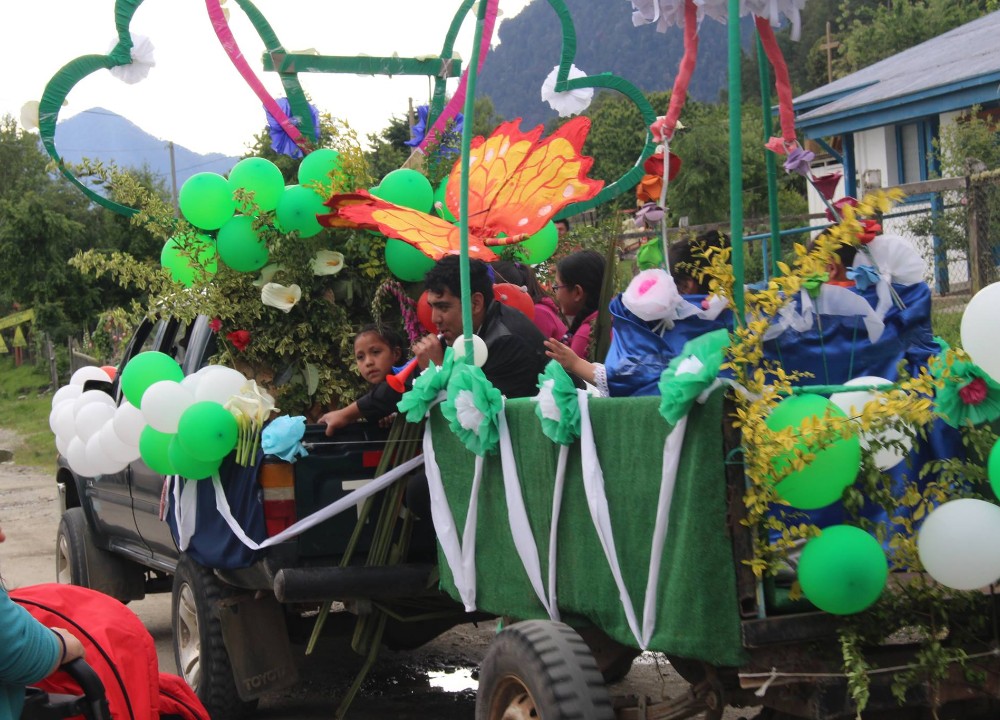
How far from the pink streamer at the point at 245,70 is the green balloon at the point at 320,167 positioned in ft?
1.48

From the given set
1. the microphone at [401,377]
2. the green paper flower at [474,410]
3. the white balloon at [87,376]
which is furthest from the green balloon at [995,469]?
the white balloon at [87,376]

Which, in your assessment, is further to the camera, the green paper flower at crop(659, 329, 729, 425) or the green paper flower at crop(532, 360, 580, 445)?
the green paper flower at crop(532, 360, 580, 445)

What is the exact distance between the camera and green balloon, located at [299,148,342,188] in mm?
6117

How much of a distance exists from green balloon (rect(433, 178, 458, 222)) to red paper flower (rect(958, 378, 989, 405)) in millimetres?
3251

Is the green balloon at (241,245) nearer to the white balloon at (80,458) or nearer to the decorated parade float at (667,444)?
the decorated parade float at (667,444)

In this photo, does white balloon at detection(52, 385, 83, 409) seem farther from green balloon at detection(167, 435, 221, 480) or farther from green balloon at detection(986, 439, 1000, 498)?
green balloon at detection(986, 439, 1000, 498)

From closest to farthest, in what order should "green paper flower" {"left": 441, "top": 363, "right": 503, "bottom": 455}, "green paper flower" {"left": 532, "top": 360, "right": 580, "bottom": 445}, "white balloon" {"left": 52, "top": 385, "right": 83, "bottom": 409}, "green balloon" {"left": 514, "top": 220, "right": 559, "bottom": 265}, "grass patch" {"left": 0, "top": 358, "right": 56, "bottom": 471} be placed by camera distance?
"green paper flower" {"left": 532, "top": 360, "right": 580, "bottom": 445} < "green paper flower" {"left": 441, "top": 363, "right": 503, "bottom": 455} < "green balloon" {"left": 514, "top": 220, "right": 559, "bottom": 265} < "white balloon" {"left": 52, "top": 385, "right": 83, "bottom": 409} < "grass patch" {"left": 0, "top": 358, "right": 56, "bottom": 471}

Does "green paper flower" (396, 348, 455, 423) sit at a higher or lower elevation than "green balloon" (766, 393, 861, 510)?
higher

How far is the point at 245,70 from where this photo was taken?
6980 millimetres

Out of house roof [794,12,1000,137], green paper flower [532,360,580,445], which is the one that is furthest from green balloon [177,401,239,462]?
house roof [794,12,1000,137]

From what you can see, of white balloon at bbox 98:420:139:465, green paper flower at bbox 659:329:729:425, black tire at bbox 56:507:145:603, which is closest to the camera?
green paper flower at bbox 659:329:729:425

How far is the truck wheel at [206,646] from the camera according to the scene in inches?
223

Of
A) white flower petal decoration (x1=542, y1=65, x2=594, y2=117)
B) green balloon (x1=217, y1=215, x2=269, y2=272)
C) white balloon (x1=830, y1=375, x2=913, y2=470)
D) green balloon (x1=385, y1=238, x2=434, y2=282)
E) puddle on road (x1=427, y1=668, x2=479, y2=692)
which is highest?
white flower petal decoration (x1=542, y1=65, x2=594, y2=117)

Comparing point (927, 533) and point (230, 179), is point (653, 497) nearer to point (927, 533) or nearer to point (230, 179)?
point (927, 533)
